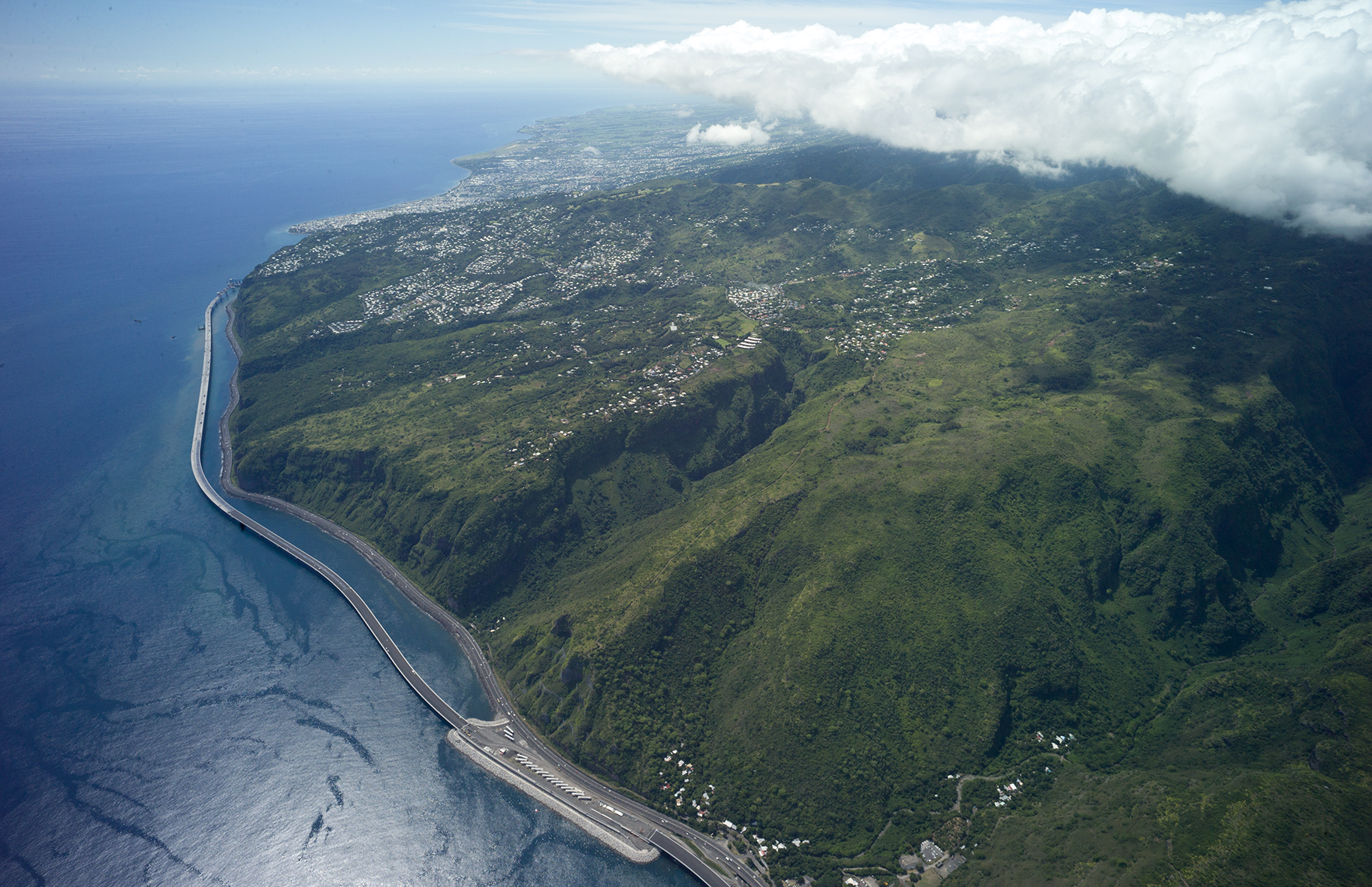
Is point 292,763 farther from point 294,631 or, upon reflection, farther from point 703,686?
point 703,686

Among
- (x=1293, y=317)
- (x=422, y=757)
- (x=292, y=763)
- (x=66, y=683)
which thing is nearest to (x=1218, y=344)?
(x=1293, y=317)

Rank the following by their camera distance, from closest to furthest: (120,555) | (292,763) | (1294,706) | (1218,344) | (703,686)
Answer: (1294,706) < (292,763) < (703,686) < (120,555) < (1218,344)

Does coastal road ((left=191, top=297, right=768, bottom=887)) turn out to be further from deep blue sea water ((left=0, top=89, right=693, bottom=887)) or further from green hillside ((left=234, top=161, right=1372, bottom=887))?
green hillside ((left=234, top=161, right=1372, bottom=887))

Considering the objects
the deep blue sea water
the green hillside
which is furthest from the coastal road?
the green hillside

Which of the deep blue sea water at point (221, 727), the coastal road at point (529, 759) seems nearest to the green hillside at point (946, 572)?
the coastal road at point (529, 759)

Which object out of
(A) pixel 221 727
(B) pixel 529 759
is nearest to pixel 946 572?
(B) pixel 529 759
